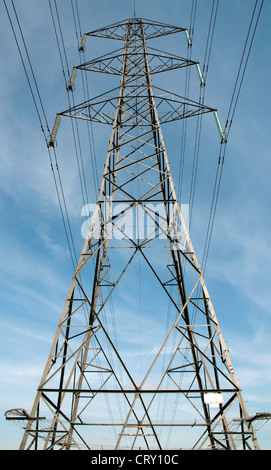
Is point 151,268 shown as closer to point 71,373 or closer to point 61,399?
point 71,373

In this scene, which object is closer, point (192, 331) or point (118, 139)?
point (192, 331)

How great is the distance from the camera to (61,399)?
9.27m

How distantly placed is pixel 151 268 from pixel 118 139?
7406 mm

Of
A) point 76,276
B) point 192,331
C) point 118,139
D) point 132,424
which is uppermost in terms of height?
point 118,139

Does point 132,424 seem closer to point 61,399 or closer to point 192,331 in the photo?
point 61,399

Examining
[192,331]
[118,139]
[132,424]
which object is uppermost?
[118,139]

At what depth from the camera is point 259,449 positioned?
7691 mm
